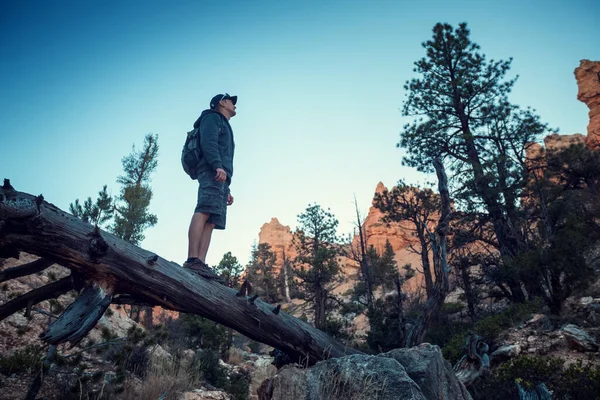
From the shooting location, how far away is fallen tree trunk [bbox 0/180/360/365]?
241cm

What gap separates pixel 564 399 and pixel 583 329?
264 centimetres

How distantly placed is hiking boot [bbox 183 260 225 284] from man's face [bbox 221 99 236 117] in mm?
2077

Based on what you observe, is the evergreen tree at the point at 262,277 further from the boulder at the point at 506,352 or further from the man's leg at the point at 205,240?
the man's leg at the point at 205,240

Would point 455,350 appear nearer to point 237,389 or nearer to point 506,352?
point 506,352

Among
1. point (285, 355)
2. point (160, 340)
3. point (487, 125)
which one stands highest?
point (487, 125)

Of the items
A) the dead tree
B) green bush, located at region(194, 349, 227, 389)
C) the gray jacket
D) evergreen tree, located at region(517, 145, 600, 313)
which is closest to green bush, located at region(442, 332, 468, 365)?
the dead tree

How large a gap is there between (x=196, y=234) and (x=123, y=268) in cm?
95

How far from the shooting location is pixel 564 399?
4.30 m

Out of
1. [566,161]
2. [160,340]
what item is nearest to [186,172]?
[160,340]

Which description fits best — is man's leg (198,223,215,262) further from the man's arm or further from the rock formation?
the rock formation

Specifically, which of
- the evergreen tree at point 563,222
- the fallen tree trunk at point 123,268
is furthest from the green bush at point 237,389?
the evergreen tree at point 563,222

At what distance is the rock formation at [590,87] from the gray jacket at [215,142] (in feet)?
139

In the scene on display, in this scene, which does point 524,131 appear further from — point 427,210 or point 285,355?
point 285,355

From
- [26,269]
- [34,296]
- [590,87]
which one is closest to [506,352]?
[34,296]
